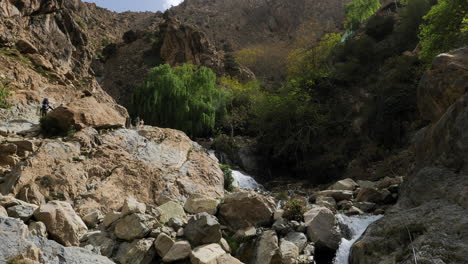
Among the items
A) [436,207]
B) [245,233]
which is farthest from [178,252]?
[436,207]

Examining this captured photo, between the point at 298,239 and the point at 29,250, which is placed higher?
the point at 29,250

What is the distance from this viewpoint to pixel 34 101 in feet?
40.5

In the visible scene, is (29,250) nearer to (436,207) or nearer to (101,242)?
(101,242)

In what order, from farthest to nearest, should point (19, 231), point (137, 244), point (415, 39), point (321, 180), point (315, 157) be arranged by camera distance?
point (415, 39)
point (315, 157)
point (321, 180)
point (137, 244)
point (19, 231)

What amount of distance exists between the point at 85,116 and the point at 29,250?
673 centimetres

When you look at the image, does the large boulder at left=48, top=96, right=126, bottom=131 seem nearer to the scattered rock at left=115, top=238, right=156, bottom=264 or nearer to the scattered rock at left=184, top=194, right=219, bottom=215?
the scattered rock at left=184, top=194, right=219, bottom=215

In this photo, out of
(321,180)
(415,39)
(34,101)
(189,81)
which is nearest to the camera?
(34,101)

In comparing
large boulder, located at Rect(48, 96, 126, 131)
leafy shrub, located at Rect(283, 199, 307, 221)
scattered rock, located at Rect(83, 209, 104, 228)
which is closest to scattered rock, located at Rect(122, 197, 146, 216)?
scattered rock, located at Rect(83, 209, 104, 228)

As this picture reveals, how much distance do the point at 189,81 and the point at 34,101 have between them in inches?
585

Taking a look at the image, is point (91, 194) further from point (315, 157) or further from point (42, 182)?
point (315, 157)

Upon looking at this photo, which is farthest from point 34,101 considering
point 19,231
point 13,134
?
point 19,231

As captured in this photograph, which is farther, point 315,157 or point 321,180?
point 315,157

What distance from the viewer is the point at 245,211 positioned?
8398mm

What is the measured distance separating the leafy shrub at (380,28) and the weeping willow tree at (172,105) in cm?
1350
